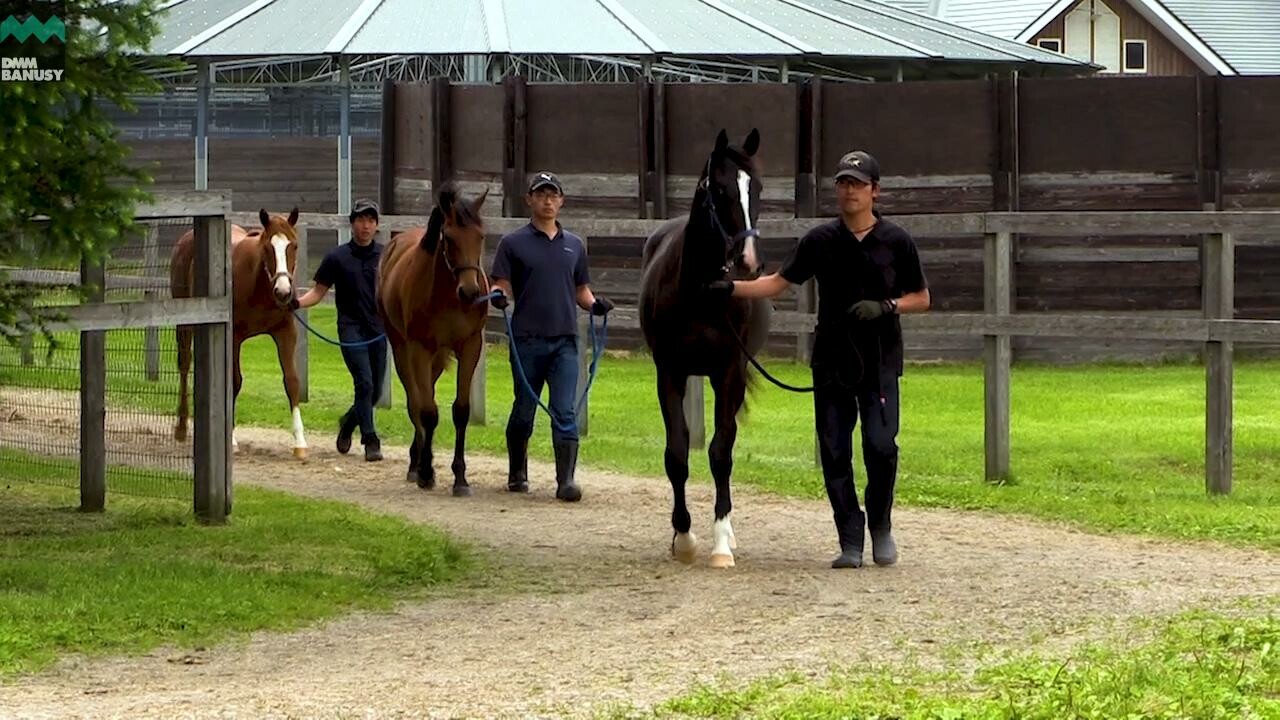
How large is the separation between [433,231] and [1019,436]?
17.2 feet

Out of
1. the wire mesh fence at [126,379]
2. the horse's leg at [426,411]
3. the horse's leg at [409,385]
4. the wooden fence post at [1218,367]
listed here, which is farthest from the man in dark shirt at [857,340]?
the horse's leg at [409,385]

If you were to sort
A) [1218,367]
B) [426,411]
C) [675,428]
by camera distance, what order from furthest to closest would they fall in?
[426,411]
[1218,367]
[675,428]

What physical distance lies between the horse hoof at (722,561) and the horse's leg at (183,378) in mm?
4163

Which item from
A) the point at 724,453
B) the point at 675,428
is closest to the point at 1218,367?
the point at 724,453

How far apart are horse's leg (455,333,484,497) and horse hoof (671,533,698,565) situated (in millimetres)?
3128

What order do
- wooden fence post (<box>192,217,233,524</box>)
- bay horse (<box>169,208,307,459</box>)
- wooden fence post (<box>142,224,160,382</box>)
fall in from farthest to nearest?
1. bay horse (<box>169,208,307,459</box>)
2. wooden fence post (<box>142,224,160,382</box>)
3. wooden fence post (<box>192,217,233,524</box>)

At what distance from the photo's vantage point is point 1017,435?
16984 millimetres

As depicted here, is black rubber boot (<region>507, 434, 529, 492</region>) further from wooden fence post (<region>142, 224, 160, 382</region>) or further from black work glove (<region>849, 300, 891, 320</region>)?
black work glove (<region>849, 300, 891, 320</region>)

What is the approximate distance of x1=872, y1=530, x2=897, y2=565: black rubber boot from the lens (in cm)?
1059

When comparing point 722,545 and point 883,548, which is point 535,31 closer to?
point 722,545

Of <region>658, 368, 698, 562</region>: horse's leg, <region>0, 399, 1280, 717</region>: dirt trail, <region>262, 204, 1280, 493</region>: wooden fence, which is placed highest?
<region>262, 204, 1280, 493</region>: wooden fence

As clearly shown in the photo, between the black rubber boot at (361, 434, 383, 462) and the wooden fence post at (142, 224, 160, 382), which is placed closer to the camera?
the wooden fence post at (142, 224, 160, 382)

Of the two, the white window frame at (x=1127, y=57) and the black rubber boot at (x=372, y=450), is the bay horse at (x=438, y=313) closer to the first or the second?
the black rubber boot at (x=372, y=450)

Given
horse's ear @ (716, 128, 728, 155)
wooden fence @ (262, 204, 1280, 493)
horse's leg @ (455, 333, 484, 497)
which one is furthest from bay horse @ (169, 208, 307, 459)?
horse's ear @ (716, 128, 728, 155)
